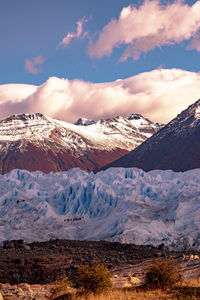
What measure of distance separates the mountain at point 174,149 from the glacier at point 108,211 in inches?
3442

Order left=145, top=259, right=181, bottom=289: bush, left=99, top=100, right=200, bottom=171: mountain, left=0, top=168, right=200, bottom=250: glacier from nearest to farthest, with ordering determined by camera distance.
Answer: left=145, top=259, right=181, bottom=289: bush
left=0, top=168, right=200, bottom=250: glacier
left=99, top=100, right=200, bottom=171: mountain

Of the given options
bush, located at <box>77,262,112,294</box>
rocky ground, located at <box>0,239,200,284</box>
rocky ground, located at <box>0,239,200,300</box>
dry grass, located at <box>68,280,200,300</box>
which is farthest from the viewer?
rocky ground, located at <box>0,239,200,284</box>

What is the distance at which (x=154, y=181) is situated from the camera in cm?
6850

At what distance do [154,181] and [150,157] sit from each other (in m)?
110

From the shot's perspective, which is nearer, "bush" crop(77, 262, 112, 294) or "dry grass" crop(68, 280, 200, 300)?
"dry grass" crop(68, 280, 200, 300)

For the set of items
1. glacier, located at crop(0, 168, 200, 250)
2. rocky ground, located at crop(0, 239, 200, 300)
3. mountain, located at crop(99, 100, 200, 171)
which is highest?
mountain, located at crop(99, 100, 200, 171)

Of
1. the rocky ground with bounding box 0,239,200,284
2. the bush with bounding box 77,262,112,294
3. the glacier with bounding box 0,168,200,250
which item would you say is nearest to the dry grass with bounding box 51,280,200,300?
the bush with bounding box 77,262,112,294

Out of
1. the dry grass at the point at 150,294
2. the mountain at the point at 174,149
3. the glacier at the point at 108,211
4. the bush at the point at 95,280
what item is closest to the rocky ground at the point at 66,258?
the glacier at the point at 108,211

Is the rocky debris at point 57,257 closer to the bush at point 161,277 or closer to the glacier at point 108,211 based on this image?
the glacier at point 108,211

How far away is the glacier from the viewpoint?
47406 mm

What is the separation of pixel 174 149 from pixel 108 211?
120535 millimetres

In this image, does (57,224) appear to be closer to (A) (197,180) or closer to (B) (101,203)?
(B) (101,203)

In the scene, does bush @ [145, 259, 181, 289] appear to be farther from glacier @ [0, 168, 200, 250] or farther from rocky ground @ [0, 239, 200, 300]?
glacier @ [0, 168, 200, 250]

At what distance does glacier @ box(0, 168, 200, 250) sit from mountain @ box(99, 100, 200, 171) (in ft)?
287
